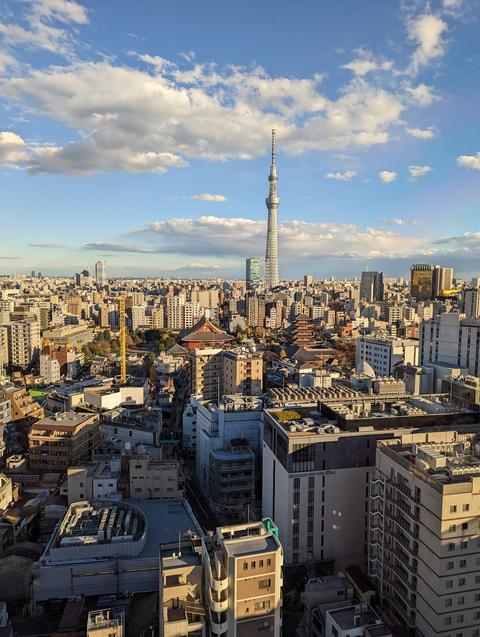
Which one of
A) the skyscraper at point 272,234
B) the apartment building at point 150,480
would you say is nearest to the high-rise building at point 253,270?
the skyscraper at point 272,234

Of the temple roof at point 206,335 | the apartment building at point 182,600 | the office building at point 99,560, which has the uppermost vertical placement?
the temple roof at point 206,335

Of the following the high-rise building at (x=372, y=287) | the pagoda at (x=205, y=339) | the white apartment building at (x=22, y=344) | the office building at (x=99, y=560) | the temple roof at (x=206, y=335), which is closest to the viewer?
the office building at (x=99, y=560)

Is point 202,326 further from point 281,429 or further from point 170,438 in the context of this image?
point 281,429

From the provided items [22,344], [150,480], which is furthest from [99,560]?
[22,344]

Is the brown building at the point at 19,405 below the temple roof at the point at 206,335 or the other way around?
below

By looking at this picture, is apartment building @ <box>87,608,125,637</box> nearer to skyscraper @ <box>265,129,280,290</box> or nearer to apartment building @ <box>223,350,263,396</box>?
apartment building @ <box>223,350,263,396</box>

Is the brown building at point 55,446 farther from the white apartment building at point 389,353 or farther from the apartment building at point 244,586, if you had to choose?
the white apartment building at point 389,353
